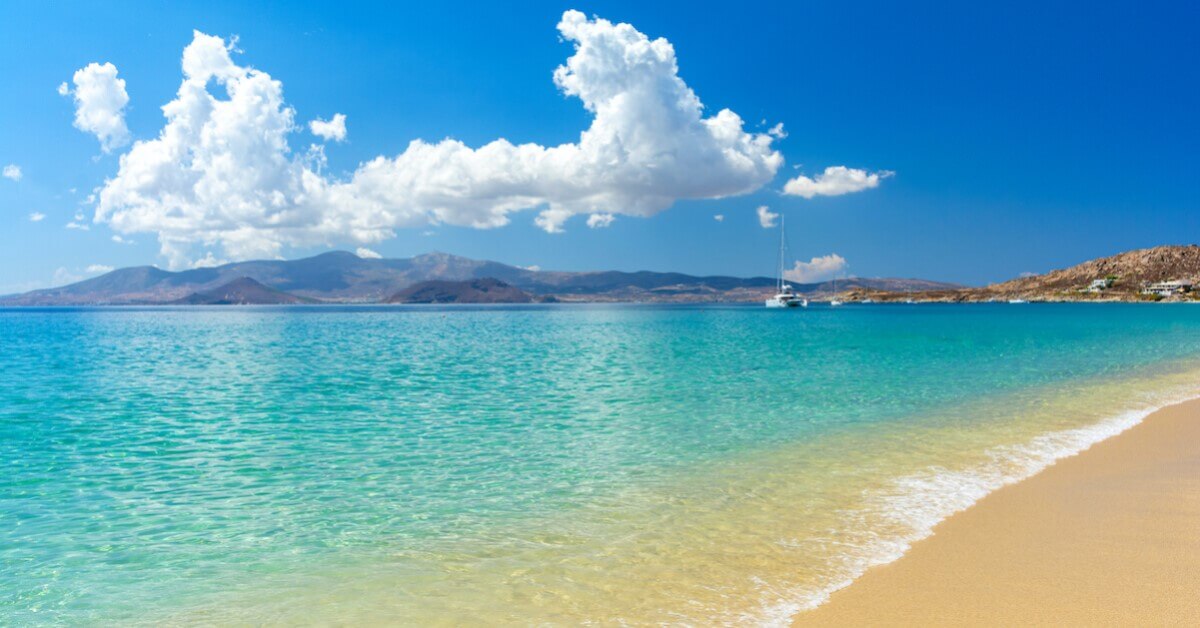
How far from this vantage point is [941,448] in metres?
17.3

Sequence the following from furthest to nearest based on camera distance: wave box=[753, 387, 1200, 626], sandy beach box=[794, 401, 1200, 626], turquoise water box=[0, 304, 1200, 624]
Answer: turquoise water box=[0, 304, 1200, 624]
wave box=[753, 387, 1200, 626]
sandy beach box=[794, 401, 1200, 626]

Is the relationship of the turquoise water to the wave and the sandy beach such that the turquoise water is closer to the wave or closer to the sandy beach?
the wave

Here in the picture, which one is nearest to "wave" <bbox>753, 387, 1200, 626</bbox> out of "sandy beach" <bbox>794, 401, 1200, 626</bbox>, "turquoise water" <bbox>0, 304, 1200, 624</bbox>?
→ "turquoise water" <bbox>0, 304, 1200, 624</bbox>

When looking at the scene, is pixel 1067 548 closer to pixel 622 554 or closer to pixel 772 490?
pixel 772 490

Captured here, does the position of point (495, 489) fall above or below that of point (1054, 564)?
below

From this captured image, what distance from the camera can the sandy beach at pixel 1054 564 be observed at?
24.4 ft

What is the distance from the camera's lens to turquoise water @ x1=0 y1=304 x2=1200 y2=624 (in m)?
8.48

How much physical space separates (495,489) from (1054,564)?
906cm

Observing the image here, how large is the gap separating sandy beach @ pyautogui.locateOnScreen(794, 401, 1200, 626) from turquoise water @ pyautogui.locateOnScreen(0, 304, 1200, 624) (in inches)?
24.4

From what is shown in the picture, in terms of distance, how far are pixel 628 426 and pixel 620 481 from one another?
6.96 meters

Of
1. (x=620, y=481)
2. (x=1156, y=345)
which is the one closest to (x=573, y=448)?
(x=620, y=481)

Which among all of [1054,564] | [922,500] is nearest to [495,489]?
[922,500]

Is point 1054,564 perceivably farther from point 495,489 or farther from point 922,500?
point 495,489

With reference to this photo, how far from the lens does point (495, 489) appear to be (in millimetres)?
13492
